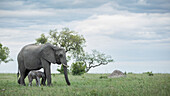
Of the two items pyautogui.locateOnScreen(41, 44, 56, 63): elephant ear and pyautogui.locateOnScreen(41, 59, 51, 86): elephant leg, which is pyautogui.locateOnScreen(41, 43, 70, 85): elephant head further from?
pyautogui.locateOnScreen(41, 59, 51, 86): elephant leg

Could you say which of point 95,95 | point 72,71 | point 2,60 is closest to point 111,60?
point 72,71

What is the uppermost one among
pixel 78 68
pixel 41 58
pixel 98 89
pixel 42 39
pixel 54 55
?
pixel 42 39

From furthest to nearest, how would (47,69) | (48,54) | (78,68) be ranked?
(78,68) < (48,54) < (47,69)

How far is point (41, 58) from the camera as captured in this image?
1891 cm

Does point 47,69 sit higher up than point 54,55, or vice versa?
point 54,55

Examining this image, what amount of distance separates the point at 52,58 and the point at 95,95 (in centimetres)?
729

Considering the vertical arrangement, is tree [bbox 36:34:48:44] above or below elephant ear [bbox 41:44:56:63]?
above

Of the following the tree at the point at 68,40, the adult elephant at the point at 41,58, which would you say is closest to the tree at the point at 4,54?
the tree at the point at 68,40

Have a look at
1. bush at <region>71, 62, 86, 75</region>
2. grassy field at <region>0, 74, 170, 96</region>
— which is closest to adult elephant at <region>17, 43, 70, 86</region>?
grassy field at <region>0, 74, 170, 96</region>

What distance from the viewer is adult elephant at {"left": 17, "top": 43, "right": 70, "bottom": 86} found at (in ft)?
60.5

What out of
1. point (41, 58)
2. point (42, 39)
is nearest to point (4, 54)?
point (42, 39)

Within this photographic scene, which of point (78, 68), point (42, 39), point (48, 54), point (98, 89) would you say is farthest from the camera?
point (42, 39)

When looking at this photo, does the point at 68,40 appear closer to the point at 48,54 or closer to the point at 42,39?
the point at 42,39

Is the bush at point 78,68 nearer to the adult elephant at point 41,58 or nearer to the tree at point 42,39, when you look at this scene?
the adult elephant at point 41,58
